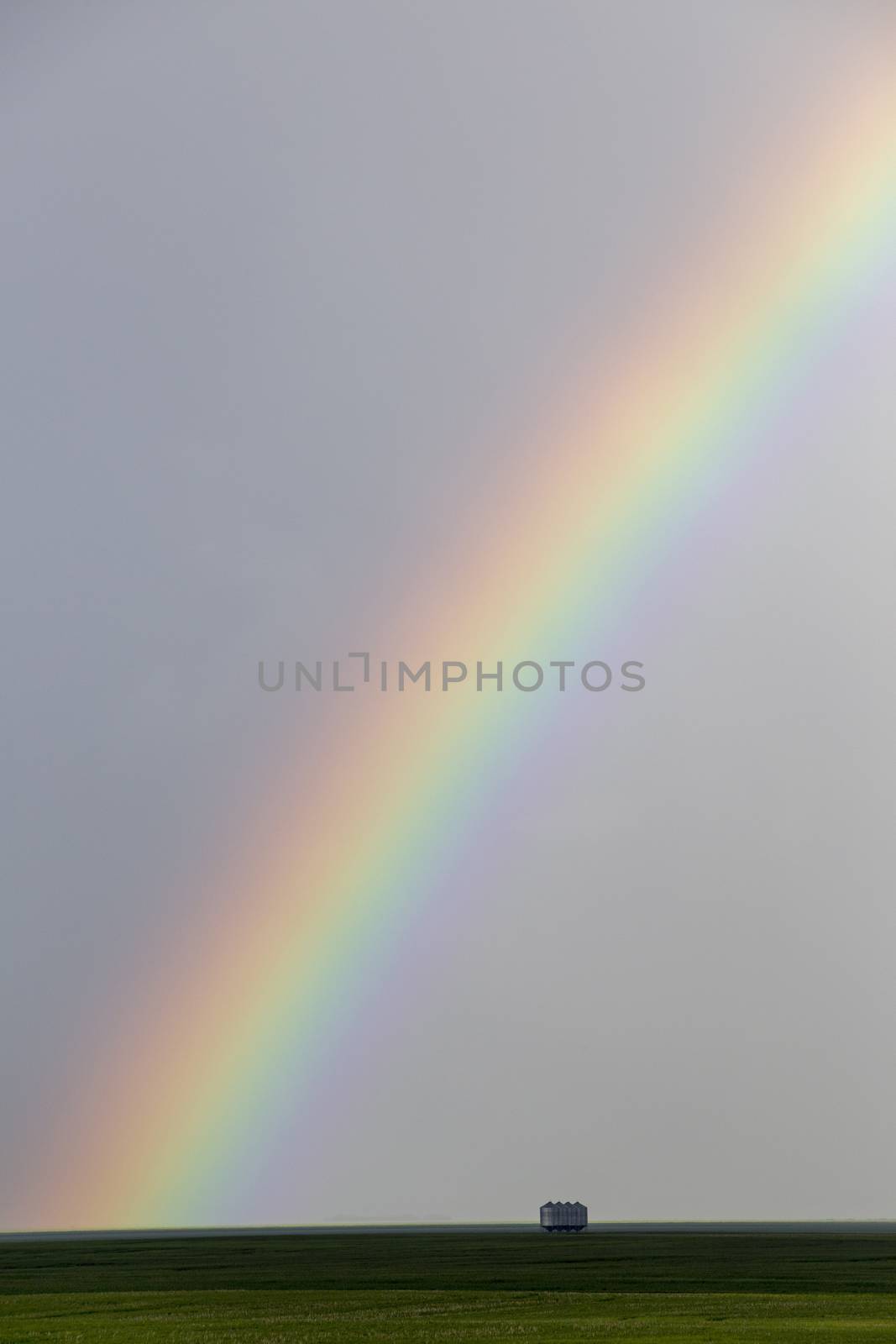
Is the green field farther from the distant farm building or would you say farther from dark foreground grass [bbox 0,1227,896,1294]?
the distant farm building

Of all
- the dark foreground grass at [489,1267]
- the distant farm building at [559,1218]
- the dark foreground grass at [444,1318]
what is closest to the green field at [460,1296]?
the dark foreground grass at [444,1318]

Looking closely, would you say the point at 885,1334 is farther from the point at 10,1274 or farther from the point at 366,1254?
the point at 366,1254

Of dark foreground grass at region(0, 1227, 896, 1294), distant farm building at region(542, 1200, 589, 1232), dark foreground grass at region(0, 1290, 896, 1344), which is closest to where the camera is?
dark foreground grass at region(0, 1290, 896, 1344)

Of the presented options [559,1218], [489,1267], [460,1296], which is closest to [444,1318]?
[460,1296]

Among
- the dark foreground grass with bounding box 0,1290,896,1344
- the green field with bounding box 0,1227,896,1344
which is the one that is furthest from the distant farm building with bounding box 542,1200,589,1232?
the dark foreground grass with bounding box 0,1290,896,1344

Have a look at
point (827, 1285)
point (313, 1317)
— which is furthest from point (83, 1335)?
point (827, 1285)

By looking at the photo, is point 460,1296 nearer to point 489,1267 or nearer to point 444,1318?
point 444,1318
